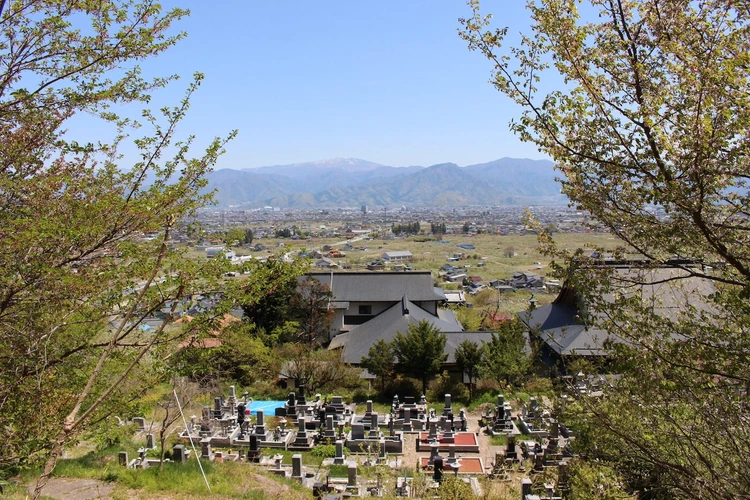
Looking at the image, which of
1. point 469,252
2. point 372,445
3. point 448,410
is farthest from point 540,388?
point 469,252

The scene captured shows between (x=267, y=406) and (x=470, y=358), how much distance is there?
7820 mm

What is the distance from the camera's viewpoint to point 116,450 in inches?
540

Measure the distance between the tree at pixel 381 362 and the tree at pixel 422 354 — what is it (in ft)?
1.34

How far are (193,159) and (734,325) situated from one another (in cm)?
577

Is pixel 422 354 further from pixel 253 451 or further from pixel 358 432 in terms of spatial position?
pixel 253 451

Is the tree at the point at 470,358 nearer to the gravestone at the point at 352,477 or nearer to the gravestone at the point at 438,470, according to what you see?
the gravestone at the point at 438,470

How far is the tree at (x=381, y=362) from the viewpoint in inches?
781

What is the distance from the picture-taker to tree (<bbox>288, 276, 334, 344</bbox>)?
89.5ft

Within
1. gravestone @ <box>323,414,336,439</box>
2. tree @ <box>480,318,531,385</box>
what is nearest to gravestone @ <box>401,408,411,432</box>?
gravestone @ <box>323,414,336,439</box>

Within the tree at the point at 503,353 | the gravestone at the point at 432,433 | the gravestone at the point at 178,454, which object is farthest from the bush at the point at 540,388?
the tree at the point at 503,353

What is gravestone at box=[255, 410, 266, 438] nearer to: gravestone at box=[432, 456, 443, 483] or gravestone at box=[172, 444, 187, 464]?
gravestone at box=[172, 444, 187, 464]

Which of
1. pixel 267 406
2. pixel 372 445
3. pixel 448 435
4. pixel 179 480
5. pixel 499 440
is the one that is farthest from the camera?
pixel 267 406

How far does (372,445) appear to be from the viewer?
1468cm

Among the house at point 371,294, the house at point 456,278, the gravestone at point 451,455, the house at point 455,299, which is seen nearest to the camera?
the gravestone at point 451,455
